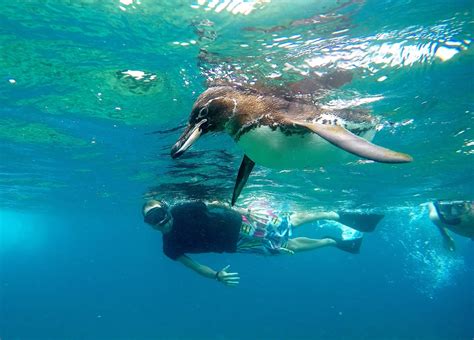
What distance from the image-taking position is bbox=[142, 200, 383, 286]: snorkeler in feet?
34.6

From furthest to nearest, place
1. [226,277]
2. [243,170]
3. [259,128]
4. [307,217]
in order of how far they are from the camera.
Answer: [307,217] → [226,277] → [243,170] → [259,128]

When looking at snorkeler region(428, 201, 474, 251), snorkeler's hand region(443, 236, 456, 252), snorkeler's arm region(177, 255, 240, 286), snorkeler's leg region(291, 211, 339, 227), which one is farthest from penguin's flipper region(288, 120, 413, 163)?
snorkeler's hand region(443, 236, 456, 252)

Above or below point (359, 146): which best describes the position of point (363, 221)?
below

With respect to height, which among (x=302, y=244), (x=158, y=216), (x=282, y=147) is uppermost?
(x=282, y=147)

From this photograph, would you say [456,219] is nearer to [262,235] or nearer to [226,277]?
[262,235]

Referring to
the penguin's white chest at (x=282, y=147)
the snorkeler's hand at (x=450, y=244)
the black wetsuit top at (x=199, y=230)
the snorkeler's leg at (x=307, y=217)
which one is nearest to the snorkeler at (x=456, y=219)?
the snorkeler's hand at (x=450, y=244)

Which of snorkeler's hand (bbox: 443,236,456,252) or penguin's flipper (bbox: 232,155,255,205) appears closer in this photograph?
penguin's flipper (bbox: 232,155,255,205)

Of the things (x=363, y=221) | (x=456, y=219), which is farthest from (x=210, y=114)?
(x=456, y=219)

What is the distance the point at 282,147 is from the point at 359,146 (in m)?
1.23

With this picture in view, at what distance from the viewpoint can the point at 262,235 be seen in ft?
40.2

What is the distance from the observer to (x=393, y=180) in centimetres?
1759

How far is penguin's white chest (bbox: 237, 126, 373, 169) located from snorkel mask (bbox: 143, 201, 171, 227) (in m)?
7.01

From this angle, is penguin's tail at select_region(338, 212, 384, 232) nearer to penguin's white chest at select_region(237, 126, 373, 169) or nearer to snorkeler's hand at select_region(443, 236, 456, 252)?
snorkeler's hand at select_region(443, 236, 456, 252)

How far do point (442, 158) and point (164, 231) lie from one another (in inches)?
465
